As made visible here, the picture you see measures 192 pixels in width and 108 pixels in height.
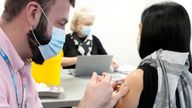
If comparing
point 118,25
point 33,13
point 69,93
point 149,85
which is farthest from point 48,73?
point 118,25

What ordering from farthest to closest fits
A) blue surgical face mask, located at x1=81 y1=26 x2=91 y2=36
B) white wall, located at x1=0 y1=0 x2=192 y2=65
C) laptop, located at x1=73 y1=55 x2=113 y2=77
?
1. white wall, located at x1=0 y1=0 x2=192 y2=65
2. blue surgical face mask, located at x1=81 y1=26 x2=91 y2=36
3. laptop, located at x1=73 y1=55 x2=113 y2=77

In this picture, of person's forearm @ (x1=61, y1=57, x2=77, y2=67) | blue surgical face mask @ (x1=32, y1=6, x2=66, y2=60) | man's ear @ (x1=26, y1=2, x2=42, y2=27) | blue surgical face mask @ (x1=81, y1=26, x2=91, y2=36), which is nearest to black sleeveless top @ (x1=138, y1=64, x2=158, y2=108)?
blue surgical face mask @ (x1=32, y1=6, x2=66, y2=60)

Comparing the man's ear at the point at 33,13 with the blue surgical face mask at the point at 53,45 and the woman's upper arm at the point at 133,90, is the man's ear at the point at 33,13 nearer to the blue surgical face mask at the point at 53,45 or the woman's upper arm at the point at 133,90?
the blue surgical face mask at the point at 53,45

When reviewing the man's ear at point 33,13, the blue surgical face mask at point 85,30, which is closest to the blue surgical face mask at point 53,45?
the man's ear at point 33,13

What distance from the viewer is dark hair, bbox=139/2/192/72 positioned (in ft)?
4.90

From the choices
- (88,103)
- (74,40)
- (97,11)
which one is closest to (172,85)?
(88,103)

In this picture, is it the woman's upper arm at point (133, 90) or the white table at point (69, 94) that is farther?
the white table at point (69, 94)

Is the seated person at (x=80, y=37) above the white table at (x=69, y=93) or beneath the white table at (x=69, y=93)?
above

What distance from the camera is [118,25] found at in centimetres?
450

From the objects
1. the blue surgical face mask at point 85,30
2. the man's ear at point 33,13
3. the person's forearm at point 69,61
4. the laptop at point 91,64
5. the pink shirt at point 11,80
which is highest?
the man's ear at point 33,13

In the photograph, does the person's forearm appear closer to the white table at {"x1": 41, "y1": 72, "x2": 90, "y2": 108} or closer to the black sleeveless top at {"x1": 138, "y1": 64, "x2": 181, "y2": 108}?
the white table at {"x1": 41, "y1": 72, "x2": 90, "y2": 108}

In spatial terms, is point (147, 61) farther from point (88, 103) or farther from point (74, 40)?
point (74, 40)

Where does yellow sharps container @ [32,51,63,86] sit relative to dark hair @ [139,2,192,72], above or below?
below

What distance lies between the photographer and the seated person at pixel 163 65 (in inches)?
56.2
